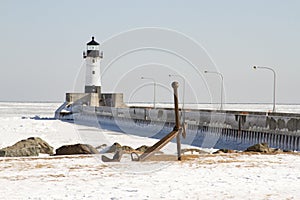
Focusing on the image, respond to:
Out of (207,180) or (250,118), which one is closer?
(207,180)

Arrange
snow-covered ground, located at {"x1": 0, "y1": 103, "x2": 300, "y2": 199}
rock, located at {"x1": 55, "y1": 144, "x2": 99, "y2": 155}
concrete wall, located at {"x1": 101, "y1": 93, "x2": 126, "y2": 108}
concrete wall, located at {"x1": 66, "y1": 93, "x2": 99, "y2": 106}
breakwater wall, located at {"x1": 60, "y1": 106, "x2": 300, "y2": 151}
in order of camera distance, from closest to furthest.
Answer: snow-covered ground, located at {"x1": 0, "y1": 103, "x2": 300, "y2": 199} → rock, located at {"x1": 55, "y1": 144, "x2": 99, "y2": 155} → breakwater wall, located at {"x1": 60, "y1": 106, "x2": 300, "y2": 151} → concrete wall, located at {"x1": 101, "y1": 93, "x2": 126, "y2": 108} → concrete wall, located at {"x1": 66, "y1": 93, "x2": 99, "y2": 106}

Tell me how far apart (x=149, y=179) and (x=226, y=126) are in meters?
27.3

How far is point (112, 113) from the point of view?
6744cm

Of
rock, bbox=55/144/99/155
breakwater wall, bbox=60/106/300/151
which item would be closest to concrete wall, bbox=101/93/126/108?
breakwater wall, bbox=60/106/300/151

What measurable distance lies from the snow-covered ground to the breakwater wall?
1468 cm

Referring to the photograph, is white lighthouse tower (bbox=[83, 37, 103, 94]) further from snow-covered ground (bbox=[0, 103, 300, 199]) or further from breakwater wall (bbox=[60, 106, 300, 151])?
snow-covered ground (bbox=[0, 103, 300, 199])

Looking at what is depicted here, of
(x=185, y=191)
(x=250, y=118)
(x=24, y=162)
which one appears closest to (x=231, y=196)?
(x=185, y=191)

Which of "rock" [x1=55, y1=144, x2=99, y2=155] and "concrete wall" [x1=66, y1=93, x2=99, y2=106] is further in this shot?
"concrete wall" [x1=66, y1=93, x2=99, y2=106]

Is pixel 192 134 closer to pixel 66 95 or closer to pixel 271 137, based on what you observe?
pixel 271 137

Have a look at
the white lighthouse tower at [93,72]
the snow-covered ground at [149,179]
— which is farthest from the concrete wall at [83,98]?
the snow-covered ground at [149,179]

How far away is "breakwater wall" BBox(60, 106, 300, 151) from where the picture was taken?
30.3 meters

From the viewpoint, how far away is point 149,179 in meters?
11.4

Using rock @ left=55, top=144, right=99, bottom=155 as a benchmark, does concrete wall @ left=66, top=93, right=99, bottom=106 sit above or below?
above

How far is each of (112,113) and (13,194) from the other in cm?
5824
